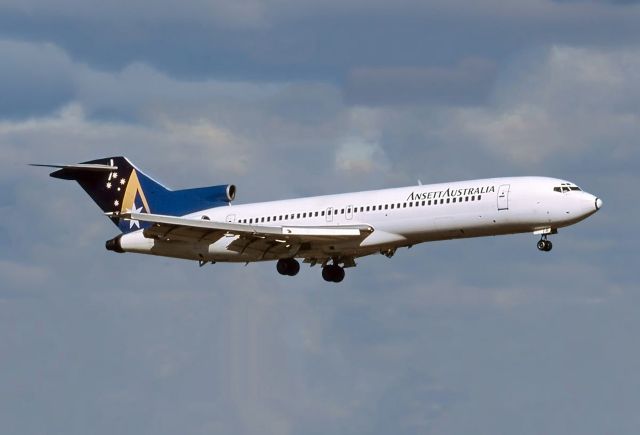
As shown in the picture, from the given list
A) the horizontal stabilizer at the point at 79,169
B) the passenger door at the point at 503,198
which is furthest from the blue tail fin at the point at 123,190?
the passenger door at the point at 503,198

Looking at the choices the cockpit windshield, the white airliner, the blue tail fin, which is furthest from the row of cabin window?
the blue tail fin

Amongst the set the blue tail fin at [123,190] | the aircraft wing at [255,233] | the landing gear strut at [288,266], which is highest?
the blue tail fin at [123,190]

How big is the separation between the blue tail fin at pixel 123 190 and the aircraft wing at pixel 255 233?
5979 mm

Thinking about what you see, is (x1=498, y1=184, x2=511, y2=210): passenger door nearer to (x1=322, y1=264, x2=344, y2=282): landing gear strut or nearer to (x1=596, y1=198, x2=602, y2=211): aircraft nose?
(x1=596, y1=198, x2=602, y2=211): aircraft nose

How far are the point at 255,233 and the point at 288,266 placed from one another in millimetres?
3959

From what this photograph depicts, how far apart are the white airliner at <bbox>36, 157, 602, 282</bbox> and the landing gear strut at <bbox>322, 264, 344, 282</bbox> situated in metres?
0.05

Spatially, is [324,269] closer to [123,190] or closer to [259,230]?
[259,230]

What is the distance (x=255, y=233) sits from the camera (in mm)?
71500

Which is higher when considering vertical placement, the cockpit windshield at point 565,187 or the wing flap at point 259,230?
the cockpit windshield at point 565,187

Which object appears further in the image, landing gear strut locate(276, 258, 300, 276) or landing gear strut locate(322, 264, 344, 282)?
landing gear strut locate(322, 264, 344, 282)

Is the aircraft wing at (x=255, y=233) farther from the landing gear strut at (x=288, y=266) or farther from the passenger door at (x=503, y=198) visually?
the passenger door at (x=503, y=198)

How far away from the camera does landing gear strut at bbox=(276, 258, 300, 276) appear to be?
245ft

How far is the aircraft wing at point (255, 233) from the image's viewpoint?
70.8 meters

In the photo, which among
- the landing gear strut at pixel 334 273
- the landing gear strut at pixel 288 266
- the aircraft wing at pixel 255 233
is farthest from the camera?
the landing gear strut at pixel 334 273
